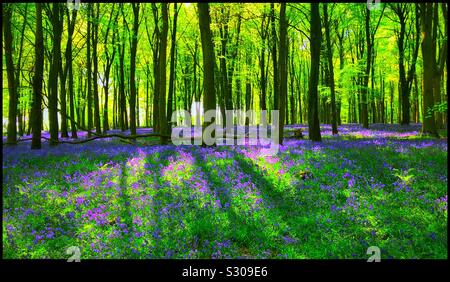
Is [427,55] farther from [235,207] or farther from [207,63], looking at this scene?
[235,207]

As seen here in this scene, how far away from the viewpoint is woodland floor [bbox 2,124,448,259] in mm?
6141

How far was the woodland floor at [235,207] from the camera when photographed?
614cm

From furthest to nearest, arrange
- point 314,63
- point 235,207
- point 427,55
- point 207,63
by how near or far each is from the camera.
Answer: point 314,63
point 427,55
point 207,63
point 235,207

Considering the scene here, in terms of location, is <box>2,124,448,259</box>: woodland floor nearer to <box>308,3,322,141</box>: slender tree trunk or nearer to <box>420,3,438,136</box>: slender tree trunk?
<box>308,3,322,141</box>: slender tree trunk

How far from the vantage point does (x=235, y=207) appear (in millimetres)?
7852

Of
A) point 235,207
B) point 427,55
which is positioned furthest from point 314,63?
point 235,207

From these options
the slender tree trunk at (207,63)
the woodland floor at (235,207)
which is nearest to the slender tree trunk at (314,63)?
the woodland floor at (235,207)

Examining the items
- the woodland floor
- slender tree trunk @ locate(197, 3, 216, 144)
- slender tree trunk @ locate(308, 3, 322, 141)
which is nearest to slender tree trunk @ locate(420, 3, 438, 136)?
slender tree trunk @ locate(308, 3, 322, 141)

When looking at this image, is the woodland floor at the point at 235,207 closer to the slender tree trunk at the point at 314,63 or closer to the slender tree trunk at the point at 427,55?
the slender tree trunk at the point at 314,63

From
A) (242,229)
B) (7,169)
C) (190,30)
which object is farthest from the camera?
(190,30)
